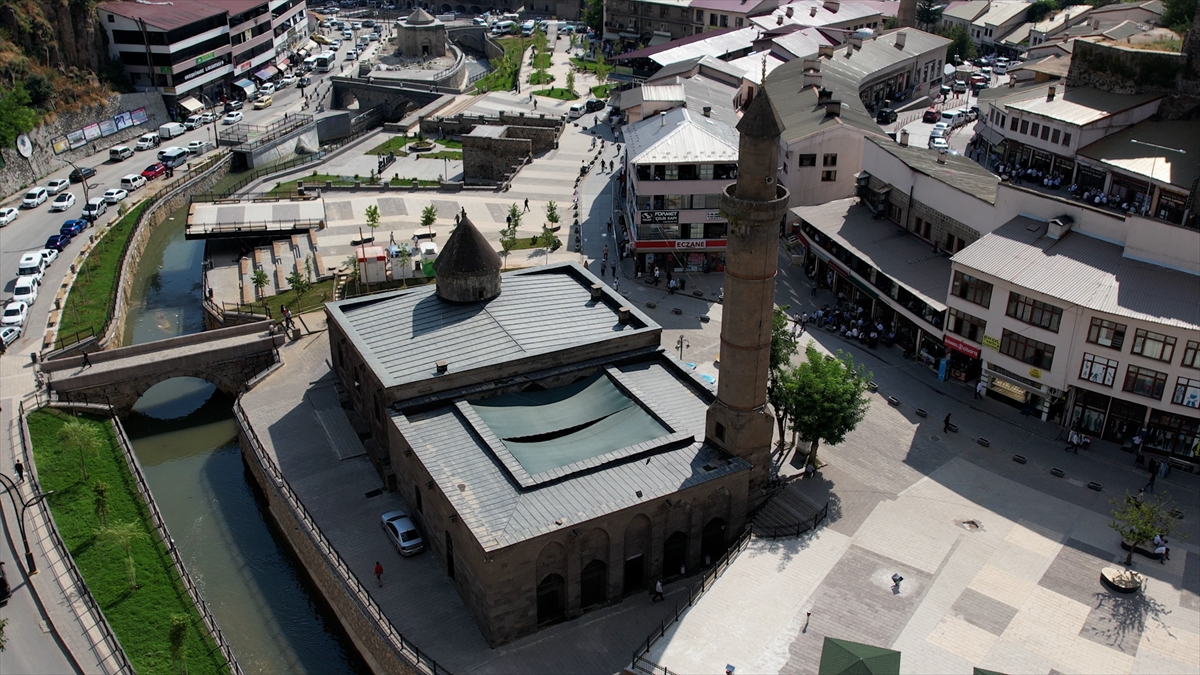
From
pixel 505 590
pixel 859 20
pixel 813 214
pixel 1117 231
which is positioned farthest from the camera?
pixel 859 20

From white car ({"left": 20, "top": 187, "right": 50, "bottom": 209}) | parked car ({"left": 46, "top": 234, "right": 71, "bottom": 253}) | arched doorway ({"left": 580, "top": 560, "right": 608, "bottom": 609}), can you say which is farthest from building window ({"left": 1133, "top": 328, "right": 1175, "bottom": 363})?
white car ({"left": 20, "top": 187, "right": 50, "bottom": 209})

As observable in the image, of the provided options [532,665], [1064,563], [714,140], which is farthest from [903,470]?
[714,140]

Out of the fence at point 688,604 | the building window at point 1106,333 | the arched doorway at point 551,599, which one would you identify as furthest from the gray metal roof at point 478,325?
the building window at point 1106,333

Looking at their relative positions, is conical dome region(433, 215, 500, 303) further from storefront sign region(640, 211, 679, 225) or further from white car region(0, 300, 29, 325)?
white car region(0, 300, 29, 325)

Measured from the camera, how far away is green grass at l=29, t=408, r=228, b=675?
4384 centimetres

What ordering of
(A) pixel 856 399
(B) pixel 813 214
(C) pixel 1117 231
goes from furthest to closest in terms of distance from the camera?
(B) pixel 813 214
(C) pixel 1117 231
(A) pixel 856 399

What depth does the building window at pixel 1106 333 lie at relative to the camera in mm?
52562

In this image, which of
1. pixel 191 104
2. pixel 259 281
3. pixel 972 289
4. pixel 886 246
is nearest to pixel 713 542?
pixel 972 289

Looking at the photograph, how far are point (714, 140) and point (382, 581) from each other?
1732 inches

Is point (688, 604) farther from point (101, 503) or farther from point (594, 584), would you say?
point (101, 503)

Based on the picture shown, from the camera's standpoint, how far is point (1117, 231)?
2250 inches

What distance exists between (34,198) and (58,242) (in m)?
13.7

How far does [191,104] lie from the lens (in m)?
126

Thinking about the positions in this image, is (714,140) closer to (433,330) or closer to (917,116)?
(433,330)
